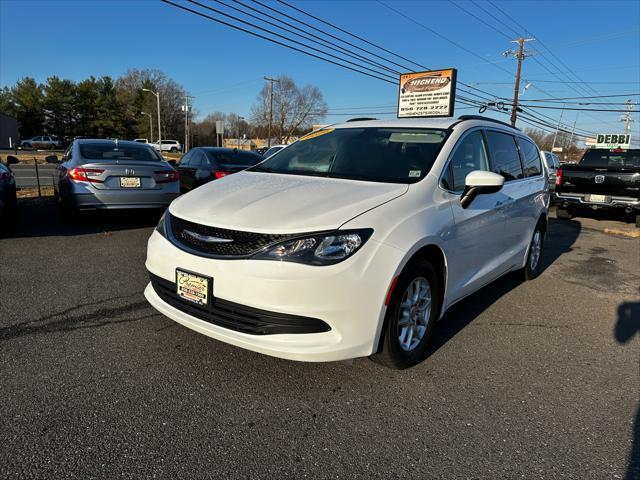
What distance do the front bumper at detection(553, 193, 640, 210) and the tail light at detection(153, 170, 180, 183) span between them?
8707 mm

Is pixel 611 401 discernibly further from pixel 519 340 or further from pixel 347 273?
pixel 347 273

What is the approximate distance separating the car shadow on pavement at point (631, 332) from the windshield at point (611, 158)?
6.57 metres

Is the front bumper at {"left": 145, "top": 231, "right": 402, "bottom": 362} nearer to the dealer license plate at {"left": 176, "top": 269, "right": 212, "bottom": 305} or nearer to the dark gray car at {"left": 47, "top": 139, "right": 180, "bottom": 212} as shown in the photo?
the dealer license plate at {"left": 176, "top": 269, "right": 212, "bottom": 305}

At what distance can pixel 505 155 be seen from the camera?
454cm

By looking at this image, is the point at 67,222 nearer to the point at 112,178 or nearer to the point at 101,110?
the point at 112,178

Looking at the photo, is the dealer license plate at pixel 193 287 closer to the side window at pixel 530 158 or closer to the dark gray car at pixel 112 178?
the side window at pixel 530 158

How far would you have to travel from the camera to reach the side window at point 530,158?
5.08 m

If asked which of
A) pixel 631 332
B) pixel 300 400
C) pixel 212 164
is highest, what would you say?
pixel 212 164

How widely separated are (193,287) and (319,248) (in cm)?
82

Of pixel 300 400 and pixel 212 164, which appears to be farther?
pixel 212 164

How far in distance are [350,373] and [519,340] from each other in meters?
1.63

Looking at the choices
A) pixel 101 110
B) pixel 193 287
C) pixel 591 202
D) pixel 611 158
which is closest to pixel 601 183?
pixel 591 202

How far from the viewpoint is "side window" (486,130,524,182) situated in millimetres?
4246

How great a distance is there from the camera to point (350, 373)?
2998 millimetres
